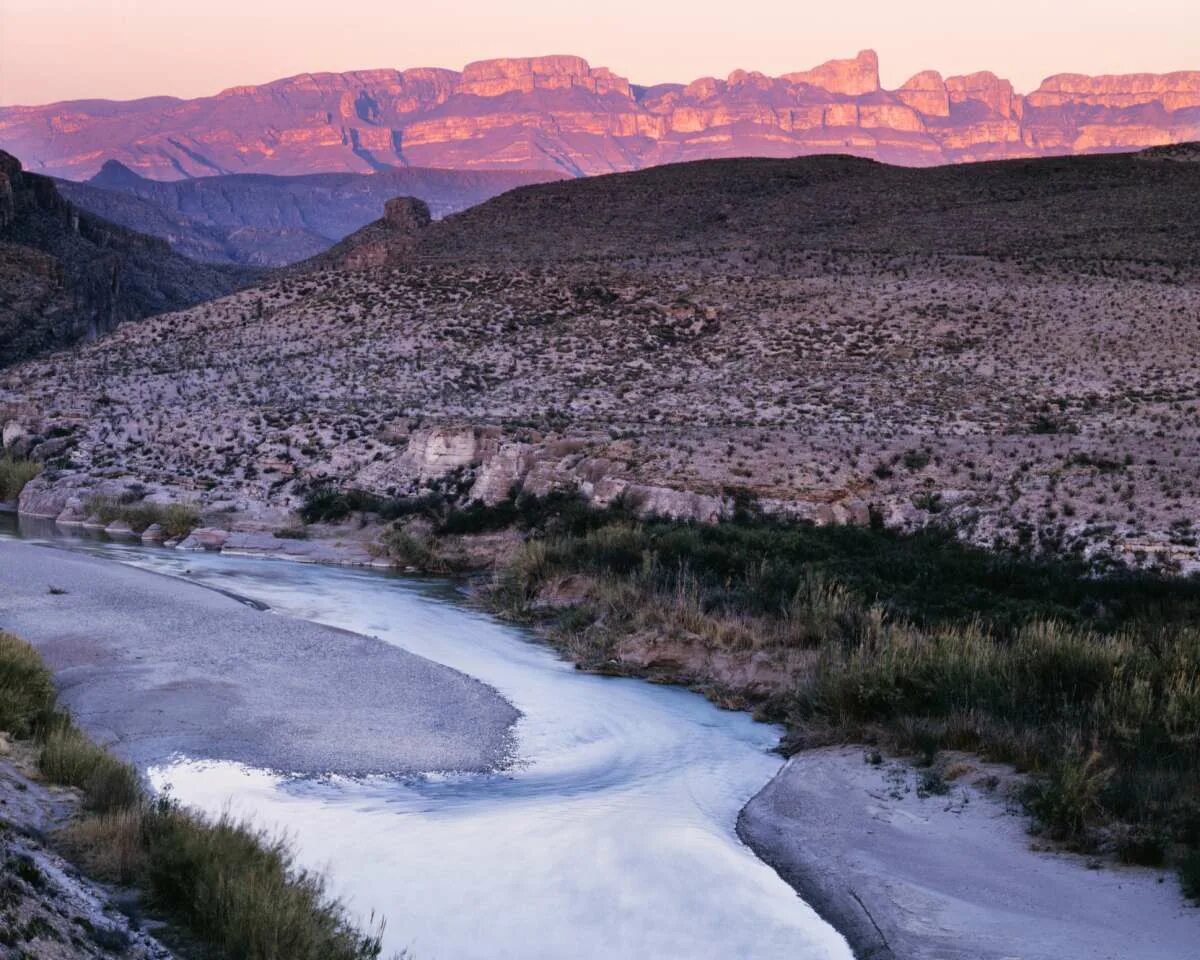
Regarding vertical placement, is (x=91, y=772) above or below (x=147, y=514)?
above

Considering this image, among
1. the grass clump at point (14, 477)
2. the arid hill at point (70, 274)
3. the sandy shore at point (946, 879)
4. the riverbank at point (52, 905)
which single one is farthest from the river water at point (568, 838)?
the arid hill at point (70, 274)

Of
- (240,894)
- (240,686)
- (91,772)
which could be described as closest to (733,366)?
(240,686)

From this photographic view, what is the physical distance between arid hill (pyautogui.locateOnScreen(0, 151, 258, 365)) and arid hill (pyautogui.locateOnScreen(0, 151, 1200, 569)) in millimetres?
12921

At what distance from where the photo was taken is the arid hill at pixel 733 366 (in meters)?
26.7

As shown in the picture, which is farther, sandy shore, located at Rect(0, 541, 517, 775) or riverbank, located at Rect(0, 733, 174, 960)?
sandy shore, located at Rect(0, 541, 517, 775)

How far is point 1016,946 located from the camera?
8.53 m

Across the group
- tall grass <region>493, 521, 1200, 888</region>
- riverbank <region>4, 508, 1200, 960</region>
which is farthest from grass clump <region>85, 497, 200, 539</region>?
riverbank <region>4, 508, 1200, 960</region>

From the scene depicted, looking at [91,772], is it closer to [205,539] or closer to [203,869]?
[203,869]

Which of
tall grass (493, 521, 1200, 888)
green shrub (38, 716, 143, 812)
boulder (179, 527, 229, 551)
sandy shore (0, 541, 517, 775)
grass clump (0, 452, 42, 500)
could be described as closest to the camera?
green shrub (38, 716, 143, 812)

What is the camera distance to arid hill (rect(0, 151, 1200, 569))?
26.7 metres

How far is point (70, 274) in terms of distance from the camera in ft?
272

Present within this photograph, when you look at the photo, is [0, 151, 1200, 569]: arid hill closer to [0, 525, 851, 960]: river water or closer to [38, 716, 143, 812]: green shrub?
[0, 525, 851, 960]: river water

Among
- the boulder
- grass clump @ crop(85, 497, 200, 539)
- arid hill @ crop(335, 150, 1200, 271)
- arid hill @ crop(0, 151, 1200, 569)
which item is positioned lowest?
the boulder

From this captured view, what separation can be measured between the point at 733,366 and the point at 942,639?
30.2m
